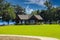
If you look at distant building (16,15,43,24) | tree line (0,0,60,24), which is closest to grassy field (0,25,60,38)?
tree line (0,0,60,24)

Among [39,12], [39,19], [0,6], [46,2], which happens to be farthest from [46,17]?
[0,6]

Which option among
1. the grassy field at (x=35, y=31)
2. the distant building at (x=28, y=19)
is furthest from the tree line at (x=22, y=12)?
the grassy field at (x=35, y=31)

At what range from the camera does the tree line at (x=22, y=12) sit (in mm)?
71206

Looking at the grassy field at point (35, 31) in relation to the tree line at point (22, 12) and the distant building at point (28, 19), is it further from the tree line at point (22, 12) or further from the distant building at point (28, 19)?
the distant building at point (28, 19)

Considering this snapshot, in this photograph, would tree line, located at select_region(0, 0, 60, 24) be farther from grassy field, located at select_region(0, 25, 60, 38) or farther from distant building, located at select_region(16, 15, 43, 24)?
grassy field, located at select_region(0, 25, 60, 38)

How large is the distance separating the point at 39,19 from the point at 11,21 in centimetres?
1456

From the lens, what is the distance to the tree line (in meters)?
71.2

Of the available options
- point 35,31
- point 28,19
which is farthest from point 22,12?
point 35,31

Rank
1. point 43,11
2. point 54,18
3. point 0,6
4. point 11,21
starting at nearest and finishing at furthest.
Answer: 1. point 0,6
2. point 11,21
3. point 54,18
4. point 43,11

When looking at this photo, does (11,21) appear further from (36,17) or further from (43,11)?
(43,11)

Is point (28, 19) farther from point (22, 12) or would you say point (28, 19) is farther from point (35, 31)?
point (35, 31)

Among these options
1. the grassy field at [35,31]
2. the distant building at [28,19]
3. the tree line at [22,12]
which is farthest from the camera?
the distant building at [28,19]

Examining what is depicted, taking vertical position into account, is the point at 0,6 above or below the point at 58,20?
above

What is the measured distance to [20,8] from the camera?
11094 centimetres
